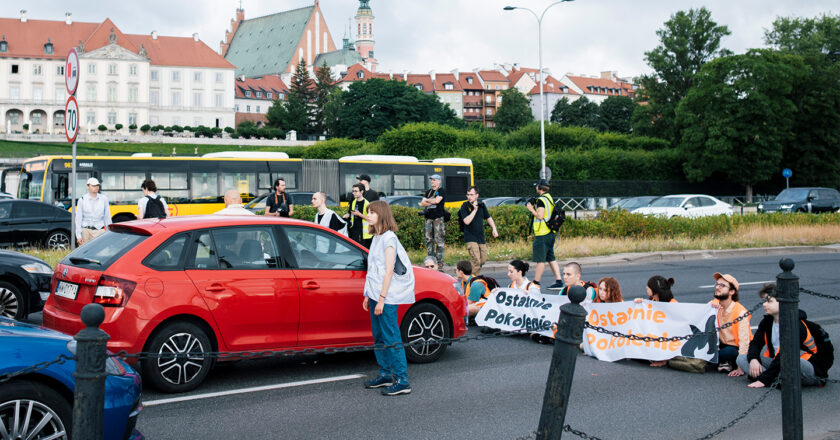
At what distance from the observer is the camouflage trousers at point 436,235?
46.1ft

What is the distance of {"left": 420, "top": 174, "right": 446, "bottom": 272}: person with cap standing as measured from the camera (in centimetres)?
1373

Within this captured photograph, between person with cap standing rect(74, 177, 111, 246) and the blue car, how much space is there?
8.36 m

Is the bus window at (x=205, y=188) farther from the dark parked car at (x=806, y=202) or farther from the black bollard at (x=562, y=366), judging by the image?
the black bollard at (x=562, y=366)

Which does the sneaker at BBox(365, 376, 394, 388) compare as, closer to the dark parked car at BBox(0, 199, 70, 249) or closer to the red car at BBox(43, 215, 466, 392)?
the red car at BBox(43, 215, 466, 392)

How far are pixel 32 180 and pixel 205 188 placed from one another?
574cm

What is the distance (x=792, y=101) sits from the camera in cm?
5847

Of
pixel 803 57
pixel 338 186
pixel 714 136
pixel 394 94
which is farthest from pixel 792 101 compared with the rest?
pixel 394 94

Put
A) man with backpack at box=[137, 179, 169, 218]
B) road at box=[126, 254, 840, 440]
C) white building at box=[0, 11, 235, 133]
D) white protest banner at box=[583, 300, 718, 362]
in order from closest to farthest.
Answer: road at box=[126, 254, 840, 440], white protest banner at box=[583, 300, 718, 362], man with backpack at box=[137, 179, 169, 218], white building at box=[0, 11, 235, 133]

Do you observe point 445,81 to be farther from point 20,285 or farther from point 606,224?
point 20,285

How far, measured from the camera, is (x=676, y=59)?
72.1 meters

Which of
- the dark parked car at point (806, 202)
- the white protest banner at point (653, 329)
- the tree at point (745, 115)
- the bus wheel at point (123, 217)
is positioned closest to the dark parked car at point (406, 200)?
the bus wheel at point (123, 217)

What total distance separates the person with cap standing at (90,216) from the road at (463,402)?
237 inches

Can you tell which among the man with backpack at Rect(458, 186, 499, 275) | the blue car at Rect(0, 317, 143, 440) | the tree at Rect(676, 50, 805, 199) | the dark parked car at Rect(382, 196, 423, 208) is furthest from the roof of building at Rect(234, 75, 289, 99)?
the blue car at Rect(0, 317, 143, 440)

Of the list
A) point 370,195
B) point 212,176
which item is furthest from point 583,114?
point 370,195
